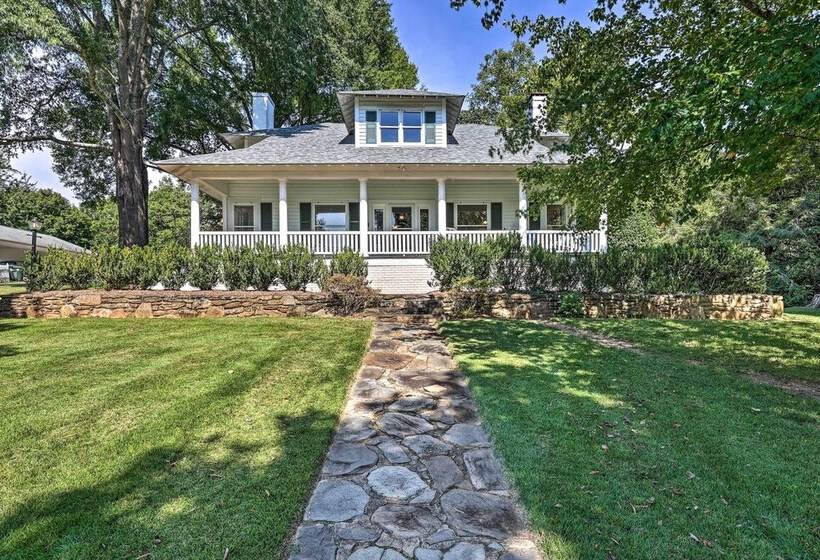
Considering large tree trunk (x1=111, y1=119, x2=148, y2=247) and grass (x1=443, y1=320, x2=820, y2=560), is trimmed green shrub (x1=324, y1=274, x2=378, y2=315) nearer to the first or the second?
grass (x1=443, y1=320, x2=820, y2=560)

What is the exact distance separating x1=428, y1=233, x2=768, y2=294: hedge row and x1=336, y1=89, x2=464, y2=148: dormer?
5.61 m

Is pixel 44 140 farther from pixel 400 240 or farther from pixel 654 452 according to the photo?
pixel 654 452

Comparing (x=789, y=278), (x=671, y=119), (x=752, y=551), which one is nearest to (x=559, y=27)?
(x=671, y=119)

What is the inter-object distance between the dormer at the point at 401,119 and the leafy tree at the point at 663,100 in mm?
7059

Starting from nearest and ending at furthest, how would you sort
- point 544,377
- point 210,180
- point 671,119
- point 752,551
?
point 752,551, point 671,119, point 544,377, point 210,180

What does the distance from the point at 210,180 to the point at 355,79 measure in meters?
10.2

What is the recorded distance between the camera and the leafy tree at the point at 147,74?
12148 mm

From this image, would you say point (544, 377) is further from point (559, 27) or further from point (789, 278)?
point (789, 278)

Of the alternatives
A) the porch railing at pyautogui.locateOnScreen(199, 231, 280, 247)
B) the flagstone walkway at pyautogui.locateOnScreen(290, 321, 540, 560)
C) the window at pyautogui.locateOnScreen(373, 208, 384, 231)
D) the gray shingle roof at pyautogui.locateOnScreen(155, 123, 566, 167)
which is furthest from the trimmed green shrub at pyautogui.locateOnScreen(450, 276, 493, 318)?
the window at pyautogui.locateOnScreen(373, 208, 384, 231)

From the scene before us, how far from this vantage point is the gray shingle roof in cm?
1241

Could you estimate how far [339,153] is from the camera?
13.4 meters

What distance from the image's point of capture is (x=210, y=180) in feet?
43.0

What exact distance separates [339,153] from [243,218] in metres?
4.71

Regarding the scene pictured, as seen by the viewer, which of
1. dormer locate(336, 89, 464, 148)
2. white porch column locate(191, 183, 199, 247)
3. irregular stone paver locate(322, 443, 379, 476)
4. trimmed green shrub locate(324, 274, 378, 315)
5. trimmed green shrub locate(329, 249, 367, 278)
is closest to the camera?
irregular stone paver locate(322, 443, 379, 476)
